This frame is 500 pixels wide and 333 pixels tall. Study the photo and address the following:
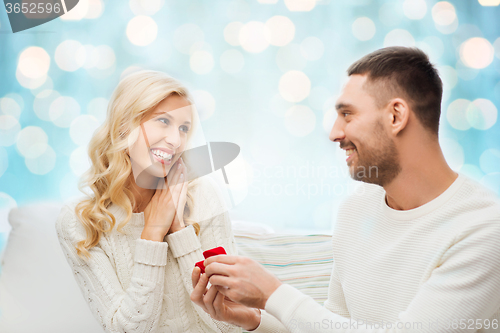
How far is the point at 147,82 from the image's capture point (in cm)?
99

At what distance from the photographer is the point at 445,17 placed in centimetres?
129

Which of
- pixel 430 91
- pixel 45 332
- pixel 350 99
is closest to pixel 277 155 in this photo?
pixel 350 99

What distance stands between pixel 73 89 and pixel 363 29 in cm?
107

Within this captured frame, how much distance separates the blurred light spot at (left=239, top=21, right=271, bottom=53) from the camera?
1269mm

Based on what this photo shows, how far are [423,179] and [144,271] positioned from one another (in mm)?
705

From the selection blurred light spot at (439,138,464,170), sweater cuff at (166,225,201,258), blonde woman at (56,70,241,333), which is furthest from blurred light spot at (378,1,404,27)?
sweater cuff at (166,225,201,258)

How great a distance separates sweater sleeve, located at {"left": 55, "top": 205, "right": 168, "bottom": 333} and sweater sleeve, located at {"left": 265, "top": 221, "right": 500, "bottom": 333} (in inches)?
15.6

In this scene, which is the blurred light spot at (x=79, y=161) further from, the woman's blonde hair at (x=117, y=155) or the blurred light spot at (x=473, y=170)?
the blurred light spot at (x=473, y=170)

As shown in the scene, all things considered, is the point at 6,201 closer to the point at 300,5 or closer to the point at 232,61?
the point at 232,61

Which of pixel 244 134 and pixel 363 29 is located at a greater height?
pixel 363 29

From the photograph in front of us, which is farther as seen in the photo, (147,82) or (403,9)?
(403,9)

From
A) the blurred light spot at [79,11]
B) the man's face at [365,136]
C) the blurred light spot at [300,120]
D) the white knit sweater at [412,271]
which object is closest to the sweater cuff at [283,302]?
the white knit sweater at [412,271]

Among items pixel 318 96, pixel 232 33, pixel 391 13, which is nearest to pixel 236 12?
pixel 232 33

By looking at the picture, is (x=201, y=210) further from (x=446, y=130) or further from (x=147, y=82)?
(x=446, y=130)
